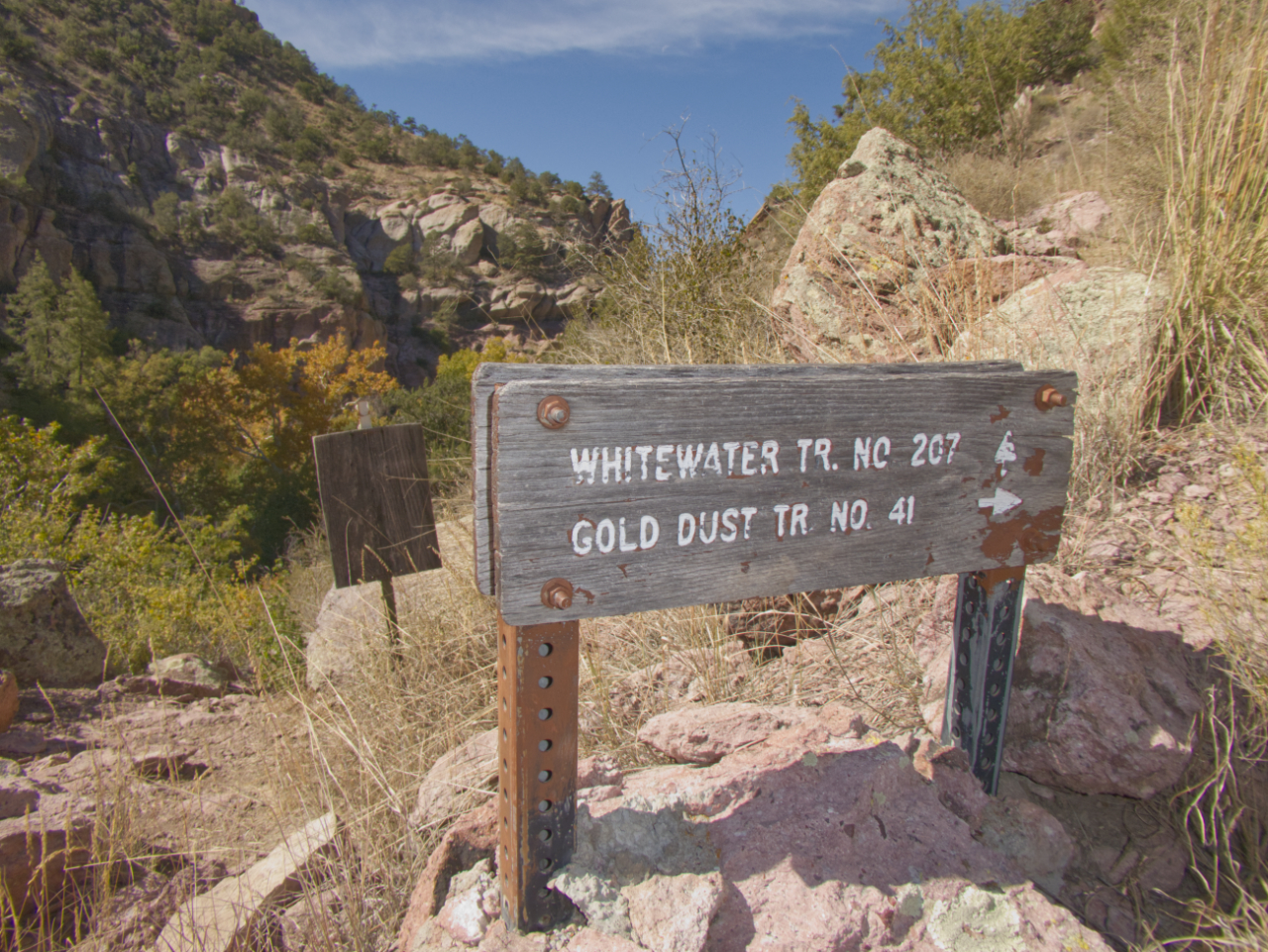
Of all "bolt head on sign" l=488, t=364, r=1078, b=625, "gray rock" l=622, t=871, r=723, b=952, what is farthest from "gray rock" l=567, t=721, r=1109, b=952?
"bolt head on sign" l=488, t=364, r=1078, b=625

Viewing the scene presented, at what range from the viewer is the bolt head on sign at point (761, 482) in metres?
1.01

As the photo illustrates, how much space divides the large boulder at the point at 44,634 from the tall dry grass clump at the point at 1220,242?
15.2ft

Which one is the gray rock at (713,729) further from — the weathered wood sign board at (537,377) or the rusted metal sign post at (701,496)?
the weathered wood sign board at (537,377)

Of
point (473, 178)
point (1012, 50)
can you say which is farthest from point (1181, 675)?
point (473, 178)

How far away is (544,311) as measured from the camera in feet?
169

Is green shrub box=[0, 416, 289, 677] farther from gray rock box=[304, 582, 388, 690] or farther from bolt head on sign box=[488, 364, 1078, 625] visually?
bolt head on sign box=[488, 364, 1078, 625]

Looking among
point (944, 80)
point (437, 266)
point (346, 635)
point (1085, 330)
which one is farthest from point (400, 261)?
point (1085, 330)

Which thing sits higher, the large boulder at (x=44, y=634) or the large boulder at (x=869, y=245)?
the large boulder at (x=869, y=245)

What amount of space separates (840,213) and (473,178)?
6497cm

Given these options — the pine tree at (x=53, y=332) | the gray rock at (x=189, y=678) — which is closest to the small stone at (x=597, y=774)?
the gray rock at (x=189, y=678)

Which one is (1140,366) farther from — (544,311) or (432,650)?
(544,311)

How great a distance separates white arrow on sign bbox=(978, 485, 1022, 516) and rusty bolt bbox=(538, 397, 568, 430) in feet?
2.90

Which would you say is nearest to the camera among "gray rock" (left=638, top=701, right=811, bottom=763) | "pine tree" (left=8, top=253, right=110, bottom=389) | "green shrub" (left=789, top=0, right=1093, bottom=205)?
"gray rock" (left=638, top=701, right=811, bottom=763)

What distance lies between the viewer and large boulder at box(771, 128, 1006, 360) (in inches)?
145
